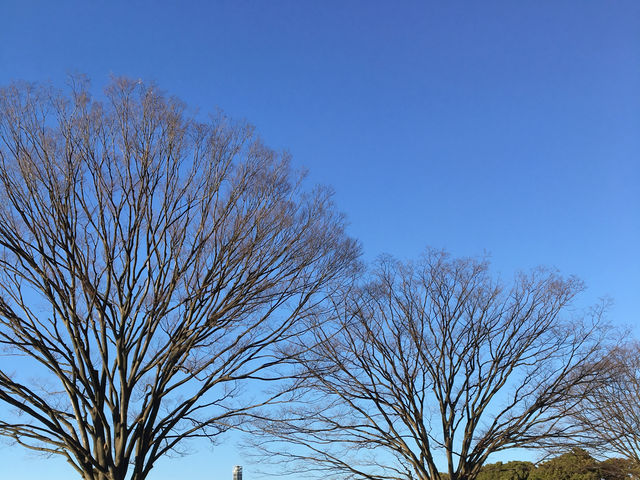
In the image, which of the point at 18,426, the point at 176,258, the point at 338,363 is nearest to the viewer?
the point at 18,426

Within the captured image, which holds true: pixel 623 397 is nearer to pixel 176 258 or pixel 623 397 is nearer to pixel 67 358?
pixel 176 258

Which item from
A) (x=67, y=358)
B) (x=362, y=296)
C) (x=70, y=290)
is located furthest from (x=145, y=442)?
(x=362, y=296)

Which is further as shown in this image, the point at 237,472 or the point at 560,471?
the point at 560,471

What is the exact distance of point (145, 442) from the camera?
9648 millimetres

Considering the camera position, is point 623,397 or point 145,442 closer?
point 145,442

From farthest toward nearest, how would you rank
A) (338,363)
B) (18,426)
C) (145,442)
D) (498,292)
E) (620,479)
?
(620,479)
(498,292)
(338,363)
(145,442)
(18,426)

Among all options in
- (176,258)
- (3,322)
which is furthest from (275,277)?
(3,322)

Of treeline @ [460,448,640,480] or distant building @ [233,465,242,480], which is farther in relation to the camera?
treeline @ [460,448,640,480]

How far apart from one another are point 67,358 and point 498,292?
10621 mm

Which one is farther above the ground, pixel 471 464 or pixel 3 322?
pixel 3 322

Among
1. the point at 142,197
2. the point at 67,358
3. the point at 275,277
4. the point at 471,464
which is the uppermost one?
the point at 142,197

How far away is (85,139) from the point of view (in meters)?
9.51

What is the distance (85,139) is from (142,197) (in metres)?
1.30

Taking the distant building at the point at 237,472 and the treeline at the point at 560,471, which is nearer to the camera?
the distant building at the point at 237,472
